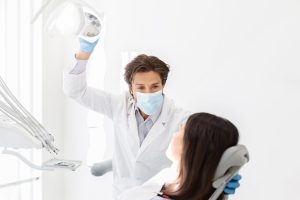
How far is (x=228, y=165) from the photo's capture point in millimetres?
1256

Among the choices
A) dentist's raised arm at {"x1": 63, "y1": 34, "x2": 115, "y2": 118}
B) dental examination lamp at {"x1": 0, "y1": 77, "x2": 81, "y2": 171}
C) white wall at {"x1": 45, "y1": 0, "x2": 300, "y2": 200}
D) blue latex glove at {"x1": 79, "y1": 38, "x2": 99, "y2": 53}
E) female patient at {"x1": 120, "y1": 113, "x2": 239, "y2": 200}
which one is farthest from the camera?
white wall at {"x1": 45, "y1": 0, "x2": 300, "y2": 200}

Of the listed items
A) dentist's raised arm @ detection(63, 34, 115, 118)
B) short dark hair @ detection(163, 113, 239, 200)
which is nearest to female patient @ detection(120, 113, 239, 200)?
short dark hair @ detection(163, 113, 239, 200)

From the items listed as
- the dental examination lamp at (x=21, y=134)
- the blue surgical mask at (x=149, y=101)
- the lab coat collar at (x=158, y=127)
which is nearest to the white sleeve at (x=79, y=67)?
the blue surgical mask at (x=149, y=101)

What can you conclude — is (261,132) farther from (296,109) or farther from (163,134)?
(163,134)

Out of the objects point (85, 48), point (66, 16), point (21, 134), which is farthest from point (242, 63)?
point (21, 134)

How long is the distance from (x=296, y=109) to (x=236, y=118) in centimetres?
30

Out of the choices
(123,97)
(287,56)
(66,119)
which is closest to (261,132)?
(287,56)

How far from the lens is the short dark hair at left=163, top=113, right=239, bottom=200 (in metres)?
1.29

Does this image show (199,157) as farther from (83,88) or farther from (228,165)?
(83,88)

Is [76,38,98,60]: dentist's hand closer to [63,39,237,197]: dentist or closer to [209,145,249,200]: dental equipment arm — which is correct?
[63,39,237,197]: dentist

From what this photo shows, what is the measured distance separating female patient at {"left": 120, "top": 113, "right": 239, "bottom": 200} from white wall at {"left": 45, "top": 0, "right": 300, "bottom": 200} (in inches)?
26.7

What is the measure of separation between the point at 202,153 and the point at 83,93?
83cm

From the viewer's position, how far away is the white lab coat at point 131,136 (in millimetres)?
1862

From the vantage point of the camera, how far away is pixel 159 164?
1.90m
